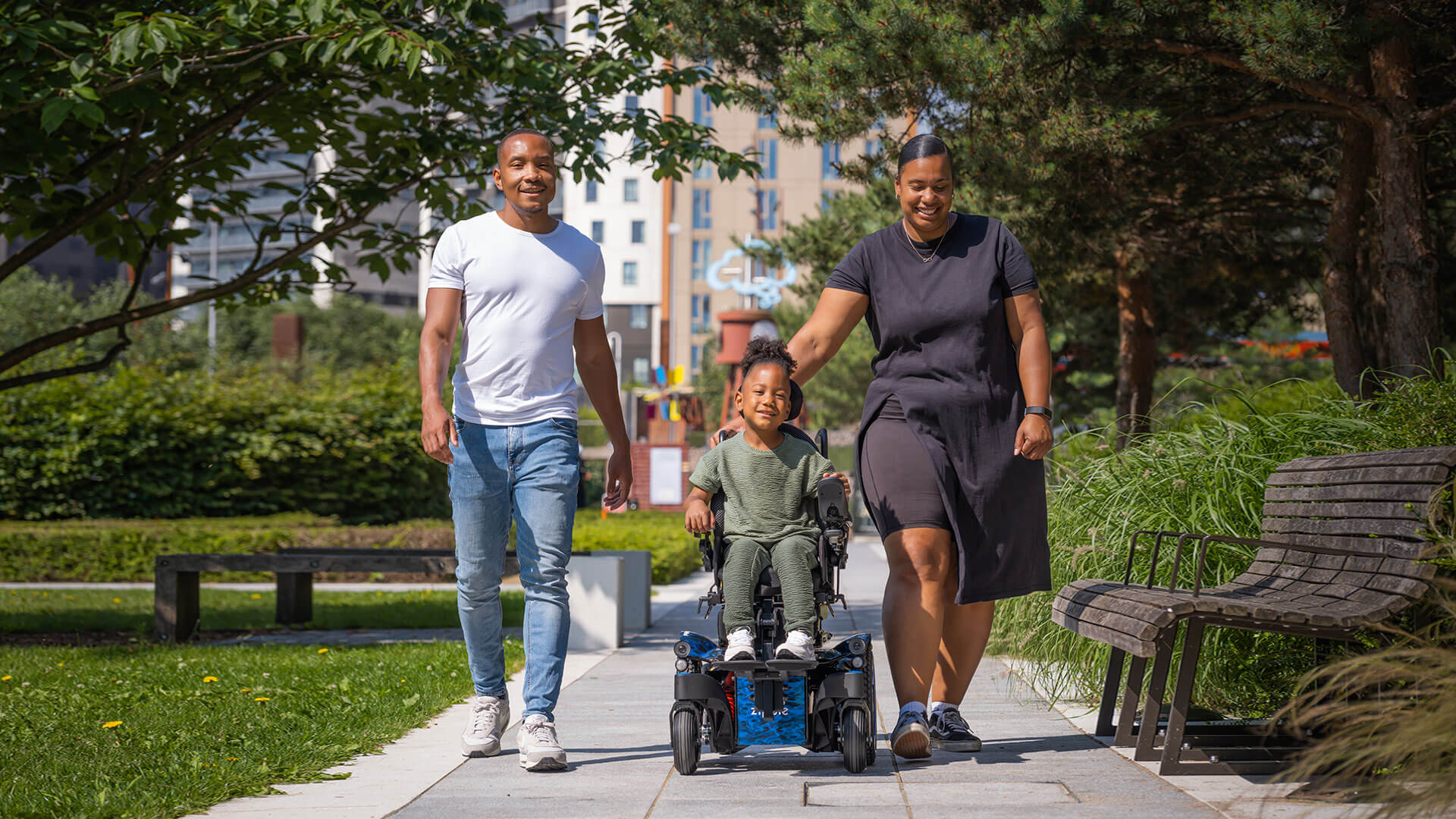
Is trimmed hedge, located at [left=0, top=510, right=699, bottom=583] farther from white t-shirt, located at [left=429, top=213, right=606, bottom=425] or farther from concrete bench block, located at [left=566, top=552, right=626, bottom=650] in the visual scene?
white t-shirt, located at [left=429, top=213, right=606, bottom=425]

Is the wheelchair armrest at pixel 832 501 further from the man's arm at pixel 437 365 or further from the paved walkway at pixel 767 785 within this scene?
the man's arm at pixel 437 365

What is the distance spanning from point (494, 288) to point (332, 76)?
4904 mm

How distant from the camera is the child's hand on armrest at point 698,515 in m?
4.16

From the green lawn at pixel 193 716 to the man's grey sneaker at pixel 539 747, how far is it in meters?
0.54

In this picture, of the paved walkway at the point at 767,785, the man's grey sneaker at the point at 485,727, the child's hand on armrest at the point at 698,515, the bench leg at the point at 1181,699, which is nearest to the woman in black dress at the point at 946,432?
the paved walkway at the point at 767,785

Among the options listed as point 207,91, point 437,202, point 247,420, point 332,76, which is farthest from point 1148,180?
point 247,420

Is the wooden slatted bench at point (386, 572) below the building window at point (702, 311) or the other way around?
below

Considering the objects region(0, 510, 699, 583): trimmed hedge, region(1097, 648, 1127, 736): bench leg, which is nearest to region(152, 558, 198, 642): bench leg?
region(0, 510, 699, 583): trimmed hedge

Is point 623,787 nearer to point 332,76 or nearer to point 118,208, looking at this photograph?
point 332,76

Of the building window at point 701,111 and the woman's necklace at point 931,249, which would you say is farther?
the building window at point 701,111

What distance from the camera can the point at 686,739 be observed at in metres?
4.05

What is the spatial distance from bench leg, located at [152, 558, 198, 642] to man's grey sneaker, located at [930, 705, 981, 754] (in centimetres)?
606

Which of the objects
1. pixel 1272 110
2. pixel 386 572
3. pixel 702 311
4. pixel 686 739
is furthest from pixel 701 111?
pixel 686 739

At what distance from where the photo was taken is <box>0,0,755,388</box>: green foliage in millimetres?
7316
